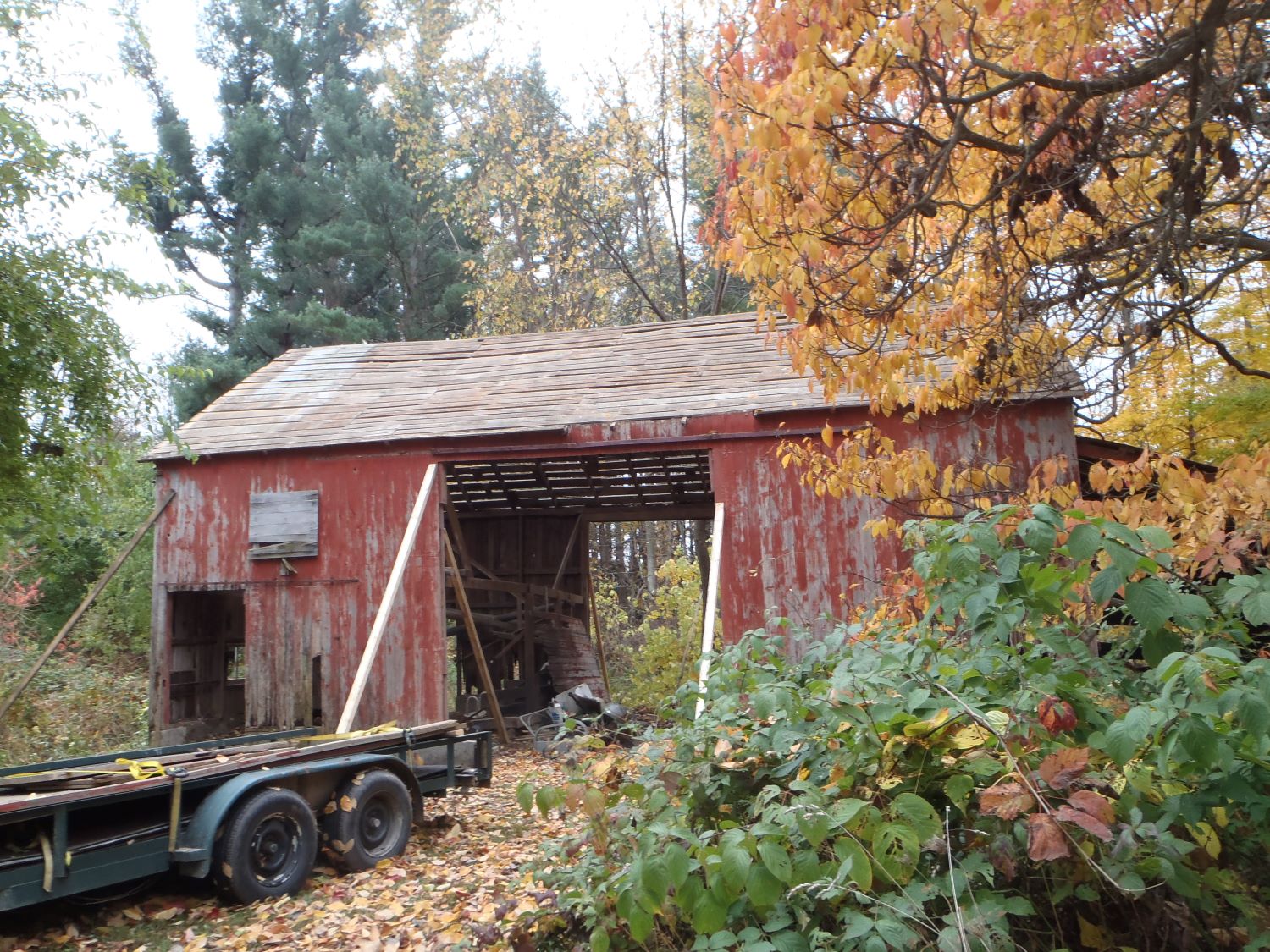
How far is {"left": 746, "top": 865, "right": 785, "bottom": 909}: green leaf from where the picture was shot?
2943 millimetres

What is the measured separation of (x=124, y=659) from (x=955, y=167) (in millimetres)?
16715

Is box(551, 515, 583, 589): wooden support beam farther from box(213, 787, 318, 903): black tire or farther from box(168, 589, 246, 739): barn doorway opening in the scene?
box(213, 787, 318, 903): black tire

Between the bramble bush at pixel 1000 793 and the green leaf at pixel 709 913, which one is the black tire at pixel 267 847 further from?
the green leaf at pixel 709 913

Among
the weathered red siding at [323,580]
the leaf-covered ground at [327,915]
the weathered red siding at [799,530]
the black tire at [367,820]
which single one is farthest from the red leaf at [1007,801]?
the weathered red siding at [323,580]

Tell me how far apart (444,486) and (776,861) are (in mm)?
9032

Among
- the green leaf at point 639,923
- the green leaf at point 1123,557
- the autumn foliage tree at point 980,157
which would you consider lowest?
the green leaf at point 639,923

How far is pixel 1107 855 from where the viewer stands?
2982mm

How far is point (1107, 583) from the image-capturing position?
2.92 metres

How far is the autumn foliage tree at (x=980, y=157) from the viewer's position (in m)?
4.76

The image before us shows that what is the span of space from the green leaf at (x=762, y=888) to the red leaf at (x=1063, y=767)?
33.7 inches

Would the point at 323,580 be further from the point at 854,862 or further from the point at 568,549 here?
the point at 854,862

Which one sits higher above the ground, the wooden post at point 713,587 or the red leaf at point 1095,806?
the wooden post at point 713,587

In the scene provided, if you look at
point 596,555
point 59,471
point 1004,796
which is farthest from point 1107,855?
point 596,555

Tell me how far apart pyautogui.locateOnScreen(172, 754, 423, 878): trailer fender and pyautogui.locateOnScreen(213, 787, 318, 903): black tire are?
0.09 metres
